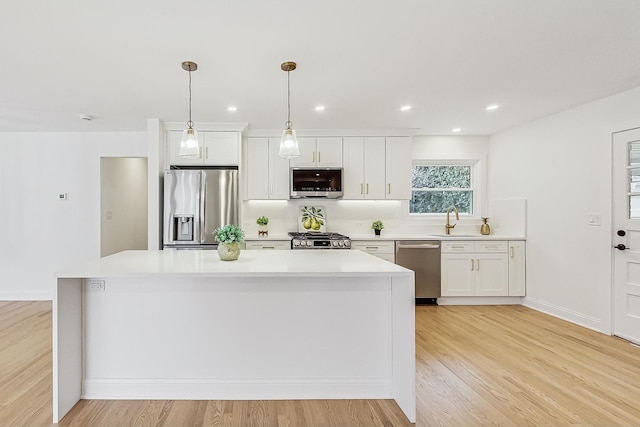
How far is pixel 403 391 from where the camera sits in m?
1.98

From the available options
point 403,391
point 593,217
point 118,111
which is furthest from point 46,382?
point 593,217

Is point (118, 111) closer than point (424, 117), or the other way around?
point (118, 111)

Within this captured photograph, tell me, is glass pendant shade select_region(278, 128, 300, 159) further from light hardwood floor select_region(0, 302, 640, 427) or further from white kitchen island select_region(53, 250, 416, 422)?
light hardwood floor select_region(0, 302, 640, 427)

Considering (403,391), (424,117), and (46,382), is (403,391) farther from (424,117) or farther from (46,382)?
(424,117)

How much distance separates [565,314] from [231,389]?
370 centimetres

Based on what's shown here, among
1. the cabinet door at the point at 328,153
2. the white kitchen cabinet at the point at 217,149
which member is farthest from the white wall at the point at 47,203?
the cabinet door at the point at 328,153

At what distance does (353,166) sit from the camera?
15.0 feet

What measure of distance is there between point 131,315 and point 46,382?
89 centimetres

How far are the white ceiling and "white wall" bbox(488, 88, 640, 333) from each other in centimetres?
28

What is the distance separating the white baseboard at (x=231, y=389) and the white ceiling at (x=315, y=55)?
223 centimetres

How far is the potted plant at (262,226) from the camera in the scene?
15.1 feet

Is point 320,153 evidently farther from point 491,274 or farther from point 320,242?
point 491,274

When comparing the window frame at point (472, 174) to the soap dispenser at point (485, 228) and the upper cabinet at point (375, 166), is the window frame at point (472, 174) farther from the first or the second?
the upper cabinet at point (375, 166)

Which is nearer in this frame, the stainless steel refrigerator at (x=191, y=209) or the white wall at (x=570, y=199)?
the white wall at (x=570, y=199)
